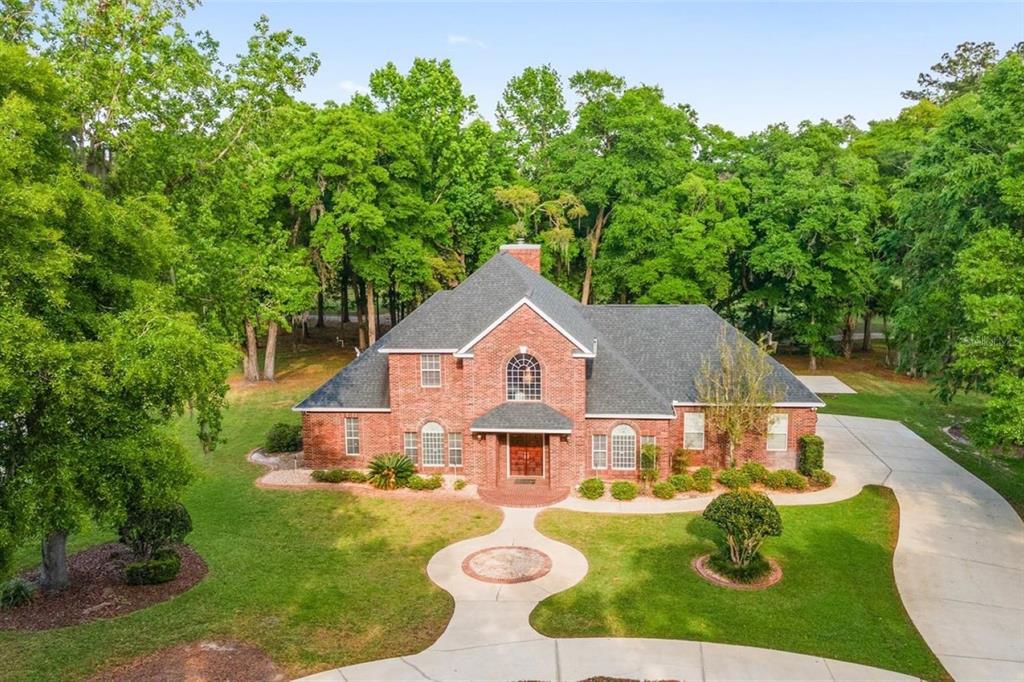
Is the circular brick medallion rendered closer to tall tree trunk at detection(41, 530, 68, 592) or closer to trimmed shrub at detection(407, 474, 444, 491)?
trimmed shrub at detection(407, 474, 444, 491)

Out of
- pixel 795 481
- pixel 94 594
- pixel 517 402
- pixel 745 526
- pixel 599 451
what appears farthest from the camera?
pixel 599 451

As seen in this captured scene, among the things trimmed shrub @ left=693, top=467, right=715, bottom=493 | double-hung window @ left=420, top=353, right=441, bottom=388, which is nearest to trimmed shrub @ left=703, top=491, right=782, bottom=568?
trimmed shrub @ left=693, top=467, right=715, bottom=493

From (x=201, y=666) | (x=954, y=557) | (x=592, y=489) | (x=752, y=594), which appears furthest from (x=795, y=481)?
(x=201, y=666)

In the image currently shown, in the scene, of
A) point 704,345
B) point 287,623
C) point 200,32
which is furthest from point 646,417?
point 200,32

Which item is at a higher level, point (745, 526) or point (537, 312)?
point (537, 312)

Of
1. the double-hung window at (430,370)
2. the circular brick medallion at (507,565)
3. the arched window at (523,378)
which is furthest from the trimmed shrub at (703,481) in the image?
the double-hung window at (430,370)

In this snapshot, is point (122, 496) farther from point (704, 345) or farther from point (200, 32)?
point (704, 345)

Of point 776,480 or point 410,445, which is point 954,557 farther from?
point 410,445
